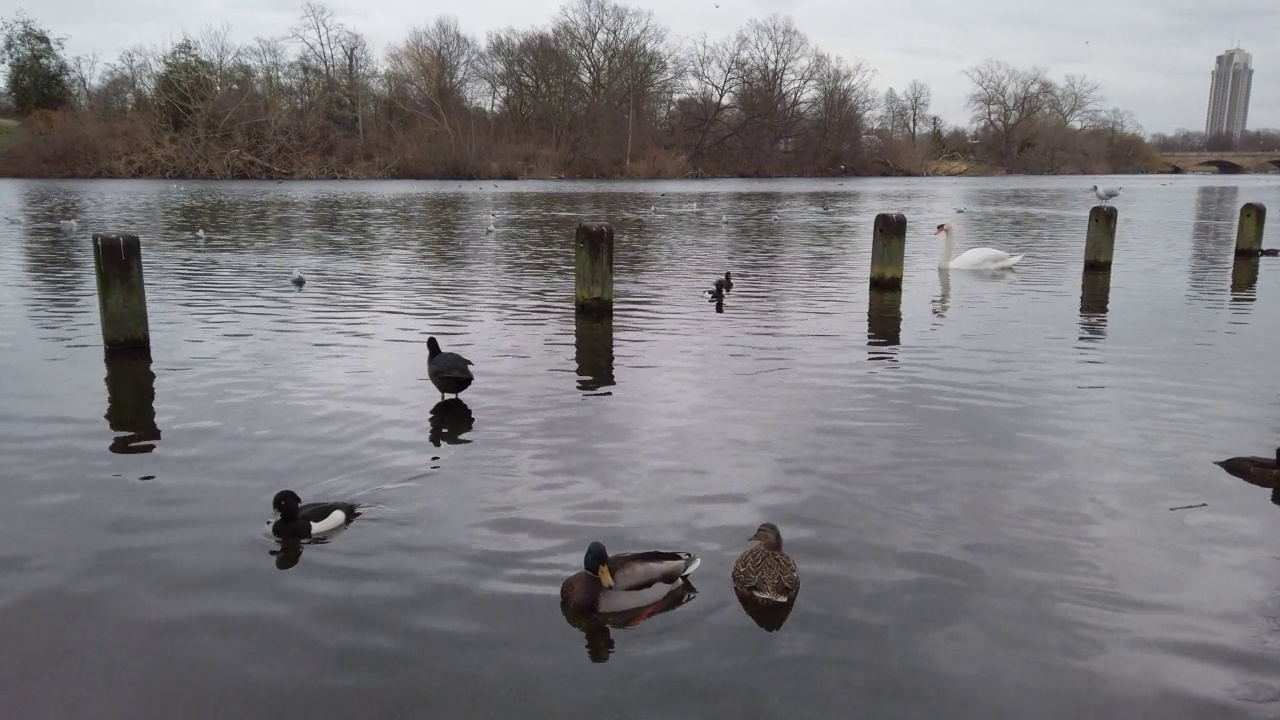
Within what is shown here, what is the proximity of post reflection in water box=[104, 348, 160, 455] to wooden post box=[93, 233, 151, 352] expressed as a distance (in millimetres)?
160

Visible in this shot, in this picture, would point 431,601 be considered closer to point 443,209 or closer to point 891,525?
point 891,525

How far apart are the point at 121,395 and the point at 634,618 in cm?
623

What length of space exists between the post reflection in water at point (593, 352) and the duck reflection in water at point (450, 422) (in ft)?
4.21

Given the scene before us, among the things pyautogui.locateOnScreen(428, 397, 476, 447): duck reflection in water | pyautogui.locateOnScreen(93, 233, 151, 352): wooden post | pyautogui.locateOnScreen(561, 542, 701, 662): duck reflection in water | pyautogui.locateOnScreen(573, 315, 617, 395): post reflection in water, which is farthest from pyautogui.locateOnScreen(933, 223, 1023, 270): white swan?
pyautogui.locateOnScreen(561, 542, 701, 662): duck reflection in water

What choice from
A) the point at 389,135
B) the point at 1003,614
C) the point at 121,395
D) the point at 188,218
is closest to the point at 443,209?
the point at 188,218

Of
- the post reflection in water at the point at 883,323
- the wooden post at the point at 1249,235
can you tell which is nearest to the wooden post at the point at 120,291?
the post reflection in water at the point at 883,323

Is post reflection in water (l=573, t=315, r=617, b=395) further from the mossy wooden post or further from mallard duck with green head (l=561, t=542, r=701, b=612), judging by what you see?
mallard duck with green head (l=561, t=542, r=701, b=612)

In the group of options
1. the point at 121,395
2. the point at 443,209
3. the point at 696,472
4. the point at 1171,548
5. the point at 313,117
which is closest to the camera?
the point at 1171,548

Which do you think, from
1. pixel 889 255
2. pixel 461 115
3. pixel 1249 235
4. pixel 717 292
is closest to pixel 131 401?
pixel 717 292

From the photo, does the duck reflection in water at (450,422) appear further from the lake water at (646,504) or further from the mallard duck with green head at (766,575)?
the mallard duck with green head at (766,575)

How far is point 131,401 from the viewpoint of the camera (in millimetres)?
8477

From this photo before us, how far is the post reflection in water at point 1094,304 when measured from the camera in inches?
464

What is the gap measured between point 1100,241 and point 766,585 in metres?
14.7

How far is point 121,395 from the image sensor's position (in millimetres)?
8656
